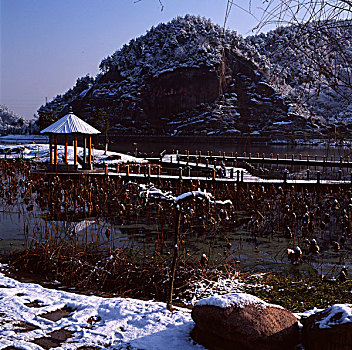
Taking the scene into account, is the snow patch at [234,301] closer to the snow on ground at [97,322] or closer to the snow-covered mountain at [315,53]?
the snow on ground at [97,322]

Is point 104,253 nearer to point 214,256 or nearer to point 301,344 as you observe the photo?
point 214,256

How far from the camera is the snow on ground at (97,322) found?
436 centimetres


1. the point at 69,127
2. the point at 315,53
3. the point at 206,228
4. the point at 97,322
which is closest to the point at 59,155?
the point at 69,127

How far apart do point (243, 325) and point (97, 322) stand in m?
1.93

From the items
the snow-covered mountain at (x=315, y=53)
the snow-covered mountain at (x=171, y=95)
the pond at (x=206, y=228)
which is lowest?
the pond at (x=206, y=228)

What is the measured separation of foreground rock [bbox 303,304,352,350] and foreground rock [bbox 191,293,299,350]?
0.21 m

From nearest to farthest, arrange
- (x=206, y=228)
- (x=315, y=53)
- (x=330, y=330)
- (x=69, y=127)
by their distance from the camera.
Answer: (x=315, y=53), (x=330, y=330), (x=206, y=228), (x=69, y=127)

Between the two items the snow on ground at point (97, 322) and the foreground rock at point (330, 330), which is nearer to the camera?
the foreground rock at point (330, 330)

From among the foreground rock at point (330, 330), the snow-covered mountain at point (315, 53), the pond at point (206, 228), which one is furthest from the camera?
the pond at point (206, 228)

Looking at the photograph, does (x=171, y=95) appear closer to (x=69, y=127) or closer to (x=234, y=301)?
(x=69, y=127)

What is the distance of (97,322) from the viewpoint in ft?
16.3

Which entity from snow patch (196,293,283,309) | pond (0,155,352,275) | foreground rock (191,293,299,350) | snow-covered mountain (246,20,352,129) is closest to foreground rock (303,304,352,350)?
foreground rock (191,293,299,350)

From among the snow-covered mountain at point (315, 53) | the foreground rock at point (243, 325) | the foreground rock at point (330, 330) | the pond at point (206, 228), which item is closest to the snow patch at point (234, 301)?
the foreground rock at point (243, 325)

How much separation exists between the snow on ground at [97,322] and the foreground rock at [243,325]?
0.30 metres
